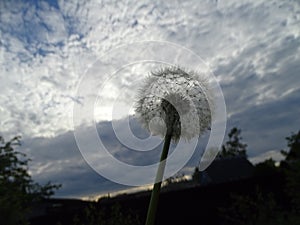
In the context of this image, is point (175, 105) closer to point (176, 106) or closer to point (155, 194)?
point (176, 106)

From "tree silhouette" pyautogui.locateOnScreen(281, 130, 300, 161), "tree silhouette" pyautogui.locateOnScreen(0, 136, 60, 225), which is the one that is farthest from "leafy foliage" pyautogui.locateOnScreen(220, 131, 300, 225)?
"tree silhouette" pyautogui.locateOnScreen(0, 136, 60, 225)

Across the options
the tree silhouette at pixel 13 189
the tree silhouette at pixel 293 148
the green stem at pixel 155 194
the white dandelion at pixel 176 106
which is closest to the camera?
the green stem at pixel 155 194

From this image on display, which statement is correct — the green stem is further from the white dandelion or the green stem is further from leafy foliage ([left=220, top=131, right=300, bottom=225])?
leafy foliage ([left=220, top=131, right=300, bottom=225])

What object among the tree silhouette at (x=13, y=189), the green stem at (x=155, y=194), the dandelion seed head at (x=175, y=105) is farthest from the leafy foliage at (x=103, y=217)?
the green stem at (x=155, y=194)

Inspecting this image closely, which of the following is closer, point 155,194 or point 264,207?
point 155,194

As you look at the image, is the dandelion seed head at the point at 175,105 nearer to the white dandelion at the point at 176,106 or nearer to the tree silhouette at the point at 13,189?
the white dandelion at the point at 176,106

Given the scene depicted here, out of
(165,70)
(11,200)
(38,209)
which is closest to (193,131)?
(165,70)

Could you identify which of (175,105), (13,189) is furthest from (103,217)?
(175,105)
